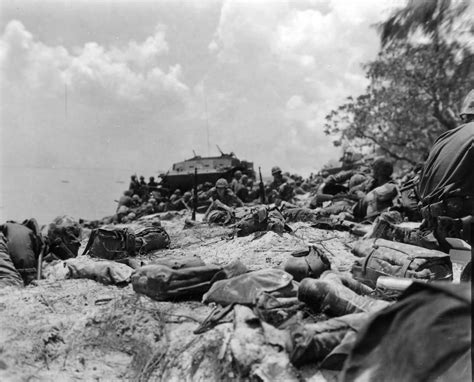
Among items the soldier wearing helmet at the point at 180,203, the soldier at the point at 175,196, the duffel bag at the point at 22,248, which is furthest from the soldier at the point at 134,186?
the duffel bag at the point at 22,248

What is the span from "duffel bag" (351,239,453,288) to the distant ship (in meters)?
12.6

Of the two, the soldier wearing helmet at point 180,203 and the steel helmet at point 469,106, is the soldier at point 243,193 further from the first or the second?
the steel helmet at point 469,106

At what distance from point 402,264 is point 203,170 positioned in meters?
13.7

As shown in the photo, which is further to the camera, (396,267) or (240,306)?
(396,267)

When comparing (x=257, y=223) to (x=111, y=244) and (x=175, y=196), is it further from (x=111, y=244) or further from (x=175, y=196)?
(x=175, y=196)

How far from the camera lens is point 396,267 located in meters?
3.19

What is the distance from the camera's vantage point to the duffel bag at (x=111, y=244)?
597 cm

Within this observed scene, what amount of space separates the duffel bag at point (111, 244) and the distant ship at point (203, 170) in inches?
381

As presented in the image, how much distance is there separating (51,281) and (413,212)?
14.0 ft

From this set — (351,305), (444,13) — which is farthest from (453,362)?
(444,13)

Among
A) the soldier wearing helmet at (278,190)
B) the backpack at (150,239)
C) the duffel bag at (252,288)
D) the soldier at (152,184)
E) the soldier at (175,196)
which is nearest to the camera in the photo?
the duffel bag at (252,288)

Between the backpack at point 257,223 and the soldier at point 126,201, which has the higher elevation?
the soldier at point 126,201

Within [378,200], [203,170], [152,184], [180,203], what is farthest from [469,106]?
[152,184]

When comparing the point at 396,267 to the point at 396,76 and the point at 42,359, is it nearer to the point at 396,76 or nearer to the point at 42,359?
the point at 42,359
